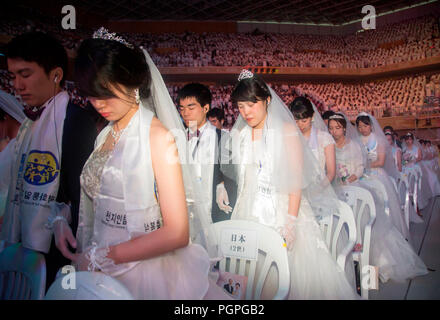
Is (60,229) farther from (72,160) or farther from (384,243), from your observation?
(384,243)

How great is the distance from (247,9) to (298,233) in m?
12.1

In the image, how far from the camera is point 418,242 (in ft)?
11.2

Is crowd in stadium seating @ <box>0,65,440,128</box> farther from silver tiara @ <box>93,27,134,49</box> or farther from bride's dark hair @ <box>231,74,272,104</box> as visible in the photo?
silver tiara @ <box>93,27,134,49</box>

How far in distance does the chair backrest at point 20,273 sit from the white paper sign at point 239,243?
2.14 feet

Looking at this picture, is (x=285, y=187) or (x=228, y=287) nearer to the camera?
(x=228, y=287)

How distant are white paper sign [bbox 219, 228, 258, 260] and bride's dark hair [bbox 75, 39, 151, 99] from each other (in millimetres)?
735

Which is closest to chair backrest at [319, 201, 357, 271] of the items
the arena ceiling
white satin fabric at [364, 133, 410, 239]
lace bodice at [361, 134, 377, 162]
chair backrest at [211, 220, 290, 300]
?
chair backrest at [211, 220, 290, 300]

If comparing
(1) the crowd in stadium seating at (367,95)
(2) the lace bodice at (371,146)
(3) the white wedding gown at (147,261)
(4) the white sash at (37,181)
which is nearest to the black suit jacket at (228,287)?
(3) the white wedding gown at (147,261)

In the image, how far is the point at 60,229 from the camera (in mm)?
931

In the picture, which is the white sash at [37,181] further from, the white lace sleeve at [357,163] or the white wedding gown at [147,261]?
the white lace sleeve at [357,163]

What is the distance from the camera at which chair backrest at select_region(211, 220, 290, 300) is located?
1.07 m

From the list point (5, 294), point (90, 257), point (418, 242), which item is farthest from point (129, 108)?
point (418, 242)

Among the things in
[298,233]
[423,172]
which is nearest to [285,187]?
[298,233]

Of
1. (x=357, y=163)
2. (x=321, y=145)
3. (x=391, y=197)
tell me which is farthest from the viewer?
(x=391, y=197)
